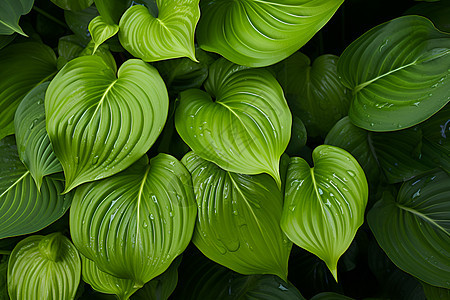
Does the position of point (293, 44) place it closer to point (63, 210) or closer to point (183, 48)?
point (183, 48)

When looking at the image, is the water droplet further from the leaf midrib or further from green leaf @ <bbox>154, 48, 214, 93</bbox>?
green leaf @ <bbox>154, 48, 214, 93</bbox>

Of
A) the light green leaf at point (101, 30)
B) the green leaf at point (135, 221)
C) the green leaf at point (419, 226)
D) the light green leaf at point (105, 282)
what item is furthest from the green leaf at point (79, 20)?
the green leaf at point (419, 226)

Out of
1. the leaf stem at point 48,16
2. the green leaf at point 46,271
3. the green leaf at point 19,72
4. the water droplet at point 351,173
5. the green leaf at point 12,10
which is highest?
the green leaf at point 12,10

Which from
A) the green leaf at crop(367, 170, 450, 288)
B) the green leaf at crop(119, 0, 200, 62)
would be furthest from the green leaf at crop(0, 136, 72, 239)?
the green leaf at crop(367, 170, 450, 288)

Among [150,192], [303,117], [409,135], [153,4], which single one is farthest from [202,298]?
[153,4]

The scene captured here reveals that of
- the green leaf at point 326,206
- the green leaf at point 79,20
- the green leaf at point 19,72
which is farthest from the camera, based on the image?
the green leaf at point 79,20

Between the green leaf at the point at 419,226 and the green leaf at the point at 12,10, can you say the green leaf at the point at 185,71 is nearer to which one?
the green leaf at the point at 12,10

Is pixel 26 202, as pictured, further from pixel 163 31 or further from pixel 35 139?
pixel 163 31

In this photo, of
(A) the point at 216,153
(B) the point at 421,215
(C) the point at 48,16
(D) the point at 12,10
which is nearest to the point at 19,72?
(D) the point at 12,10
